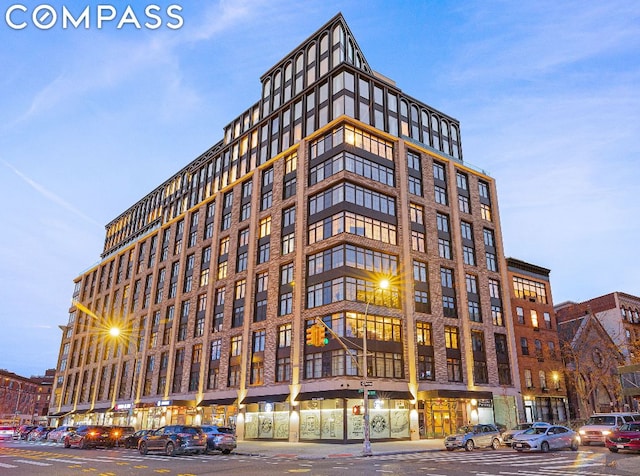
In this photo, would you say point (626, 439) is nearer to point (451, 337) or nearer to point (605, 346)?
point (451, 337)

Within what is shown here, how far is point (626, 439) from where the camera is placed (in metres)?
24.3

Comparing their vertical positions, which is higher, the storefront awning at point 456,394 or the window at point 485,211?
the window at point 485,211

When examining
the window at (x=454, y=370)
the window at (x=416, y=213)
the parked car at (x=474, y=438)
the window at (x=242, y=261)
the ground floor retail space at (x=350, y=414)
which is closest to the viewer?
the parked car at (x=474, y=438)

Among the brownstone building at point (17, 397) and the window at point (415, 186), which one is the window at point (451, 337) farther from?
the brownstone building at point (17, 397)

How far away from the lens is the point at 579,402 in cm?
5947

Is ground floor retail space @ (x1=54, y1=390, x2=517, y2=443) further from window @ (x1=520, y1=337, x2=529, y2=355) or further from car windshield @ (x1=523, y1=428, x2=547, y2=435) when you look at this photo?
car windshield @ (x1=523, y1=428, x2=547, y2=435)

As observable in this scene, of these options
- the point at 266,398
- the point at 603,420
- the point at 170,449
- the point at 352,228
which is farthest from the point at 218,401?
the point at 603,420

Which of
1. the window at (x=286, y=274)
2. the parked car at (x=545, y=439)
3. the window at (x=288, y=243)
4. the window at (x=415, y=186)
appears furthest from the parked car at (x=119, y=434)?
the window at (x=415, y=186)

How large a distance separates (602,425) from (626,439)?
595cm

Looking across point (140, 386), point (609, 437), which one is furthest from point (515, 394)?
point (140, 386)

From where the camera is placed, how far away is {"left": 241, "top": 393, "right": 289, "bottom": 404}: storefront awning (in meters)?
44.4

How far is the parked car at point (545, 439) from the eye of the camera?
26594mm

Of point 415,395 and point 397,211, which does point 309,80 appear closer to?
point 397,211

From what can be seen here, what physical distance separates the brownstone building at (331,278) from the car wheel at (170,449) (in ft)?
44.8
